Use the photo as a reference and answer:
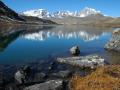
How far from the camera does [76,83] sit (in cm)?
3069

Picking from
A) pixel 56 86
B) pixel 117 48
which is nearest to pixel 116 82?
pixel 56 86

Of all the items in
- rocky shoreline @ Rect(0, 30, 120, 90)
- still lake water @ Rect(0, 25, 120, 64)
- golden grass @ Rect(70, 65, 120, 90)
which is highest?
golden grass @ Rect(70, 65, 120, 90)

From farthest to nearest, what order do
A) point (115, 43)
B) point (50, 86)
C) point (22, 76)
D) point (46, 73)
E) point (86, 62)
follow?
1. point (115, 43)
2. point (86, 62)
3. point (46, 73)
4. point (22, 76)
5. point (50, 86)

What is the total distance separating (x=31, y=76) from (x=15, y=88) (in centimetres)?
539

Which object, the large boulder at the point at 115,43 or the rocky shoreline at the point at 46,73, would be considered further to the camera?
the large boulder at the point at 115,43

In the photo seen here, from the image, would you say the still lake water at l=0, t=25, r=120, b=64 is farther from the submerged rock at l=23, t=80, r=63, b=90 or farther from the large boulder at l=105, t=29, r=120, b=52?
the submerged rock at l=23, t=80, r=63, b=90

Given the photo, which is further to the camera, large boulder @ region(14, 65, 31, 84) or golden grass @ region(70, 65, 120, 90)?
large boulder @ region(14, 65, 31, 84)

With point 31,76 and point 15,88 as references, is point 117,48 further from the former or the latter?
point 15,88

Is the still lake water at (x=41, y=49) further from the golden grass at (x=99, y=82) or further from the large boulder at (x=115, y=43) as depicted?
the golden grass at (x=99, y=82)

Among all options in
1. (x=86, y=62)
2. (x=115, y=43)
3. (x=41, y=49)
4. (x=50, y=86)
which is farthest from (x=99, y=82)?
(x=41, y=49)

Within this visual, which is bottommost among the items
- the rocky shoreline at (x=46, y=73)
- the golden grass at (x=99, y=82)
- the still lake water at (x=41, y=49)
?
the still lake water at (x=41, y=49)

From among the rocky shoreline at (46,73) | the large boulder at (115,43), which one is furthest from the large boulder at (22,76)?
the large boulder at (115,43)

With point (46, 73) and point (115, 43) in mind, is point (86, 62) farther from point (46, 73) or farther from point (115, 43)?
point (115, 43)

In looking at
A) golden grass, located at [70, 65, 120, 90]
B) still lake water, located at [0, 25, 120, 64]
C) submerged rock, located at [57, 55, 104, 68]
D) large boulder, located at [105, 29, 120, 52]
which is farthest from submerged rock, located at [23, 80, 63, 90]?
large boulder, located at [105, 29, 120, 52]
